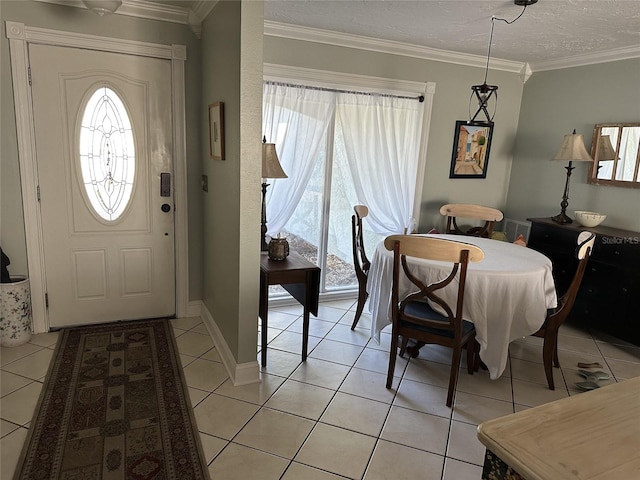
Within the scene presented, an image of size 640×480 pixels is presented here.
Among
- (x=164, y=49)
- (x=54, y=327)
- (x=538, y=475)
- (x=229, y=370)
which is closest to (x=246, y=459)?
(x=229, y=370)

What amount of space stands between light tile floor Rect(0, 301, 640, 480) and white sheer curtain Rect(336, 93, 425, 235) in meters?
1.27

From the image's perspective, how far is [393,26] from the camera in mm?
3371

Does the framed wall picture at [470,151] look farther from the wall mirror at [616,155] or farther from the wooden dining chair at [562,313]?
the wooden dining chair at [562,313]

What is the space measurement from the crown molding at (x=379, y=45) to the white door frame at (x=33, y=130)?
81 cm

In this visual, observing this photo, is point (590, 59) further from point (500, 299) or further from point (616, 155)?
point (500, 299)

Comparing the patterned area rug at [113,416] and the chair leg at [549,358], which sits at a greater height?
the chair leg at [549,358]

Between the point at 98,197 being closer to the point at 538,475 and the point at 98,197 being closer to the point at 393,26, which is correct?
the point at 393,26

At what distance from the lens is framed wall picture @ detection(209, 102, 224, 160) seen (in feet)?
8.81

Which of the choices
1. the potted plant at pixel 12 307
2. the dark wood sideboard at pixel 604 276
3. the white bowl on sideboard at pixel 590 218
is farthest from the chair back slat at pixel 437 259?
the potted plant at pixel 12 307

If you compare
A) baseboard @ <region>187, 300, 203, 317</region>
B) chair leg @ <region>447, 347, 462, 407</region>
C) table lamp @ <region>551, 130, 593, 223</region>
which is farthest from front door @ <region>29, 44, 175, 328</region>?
table lamp @ <region>551, 130, 593, 223</region>

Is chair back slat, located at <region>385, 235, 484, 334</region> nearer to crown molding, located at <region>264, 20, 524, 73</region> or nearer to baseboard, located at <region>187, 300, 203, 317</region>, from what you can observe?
baseboard, located at <region>187, 300, 203, 317</region>

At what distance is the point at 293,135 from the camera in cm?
373

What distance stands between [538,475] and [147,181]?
3196 mm

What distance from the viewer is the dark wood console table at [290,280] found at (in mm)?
2719
